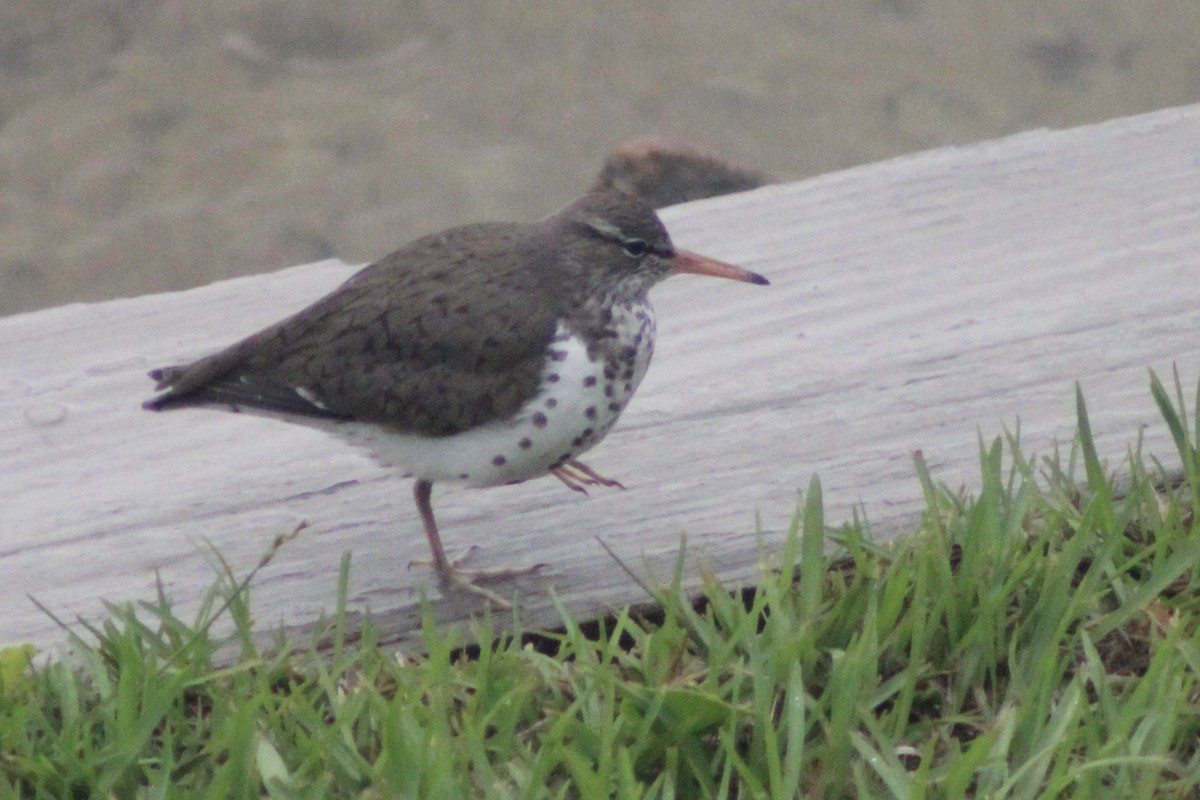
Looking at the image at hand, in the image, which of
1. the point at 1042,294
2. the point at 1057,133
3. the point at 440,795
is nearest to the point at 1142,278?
the point at 1042,294

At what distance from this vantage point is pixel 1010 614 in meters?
3.59

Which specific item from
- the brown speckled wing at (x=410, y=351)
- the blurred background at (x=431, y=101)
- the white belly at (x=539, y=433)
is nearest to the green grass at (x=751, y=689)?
the white belly at (x=539, y=433)

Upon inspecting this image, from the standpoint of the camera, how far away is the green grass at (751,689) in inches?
125

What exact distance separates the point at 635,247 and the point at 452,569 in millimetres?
901

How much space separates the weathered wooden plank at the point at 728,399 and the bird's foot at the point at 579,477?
0.05m

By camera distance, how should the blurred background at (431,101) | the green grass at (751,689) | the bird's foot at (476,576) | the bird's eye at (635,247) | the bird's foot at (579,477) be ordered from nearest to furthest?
the green grass at (751,689) → the bird's foot at (476,576) → the bird's foot at (579,477) → the bird's eye at (635,247) → the blurred background at (431,101)

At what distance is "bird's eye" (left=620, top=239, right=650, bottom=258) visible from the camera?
4.21 metres

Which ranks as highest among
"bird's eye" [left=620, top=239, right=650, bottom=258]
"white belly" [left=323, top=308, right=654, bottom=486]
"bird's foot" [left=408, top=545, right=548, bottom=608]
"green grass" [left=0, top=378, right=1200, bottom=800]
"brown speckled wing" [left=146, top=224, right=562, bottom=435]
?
"bird's eye" [left=620, top=239, right=650, bottom=258]

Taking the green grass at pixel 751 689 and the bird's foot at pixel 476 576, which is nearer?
the green grass at pixel 751 689

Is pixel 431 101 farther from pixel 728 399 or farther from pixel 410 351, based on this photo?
pixel 410 351

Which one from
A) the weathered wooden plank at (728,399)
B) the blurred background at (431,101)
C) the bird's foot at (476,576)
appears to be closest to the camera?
the bird's foot at (476,576)

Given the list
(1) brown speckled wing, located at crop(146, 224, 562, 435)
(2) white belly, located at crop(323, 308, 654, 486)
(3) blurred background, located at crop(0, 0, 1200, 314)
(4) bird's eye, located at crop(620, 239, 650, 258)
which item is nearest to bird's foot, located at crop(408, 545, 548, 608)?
(2) white belly, located at crop(323, 308, 654, 486)

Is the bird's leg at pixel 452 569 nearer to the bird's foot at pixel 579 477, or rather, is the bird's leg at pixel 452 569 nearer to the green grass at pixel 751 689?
the green grass at pixel 751 689

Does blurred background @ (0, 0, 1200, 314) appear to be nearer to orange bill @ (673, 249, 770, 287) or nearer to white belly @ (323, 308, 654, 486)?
orange bill @ (673, 249, 770, 287)
